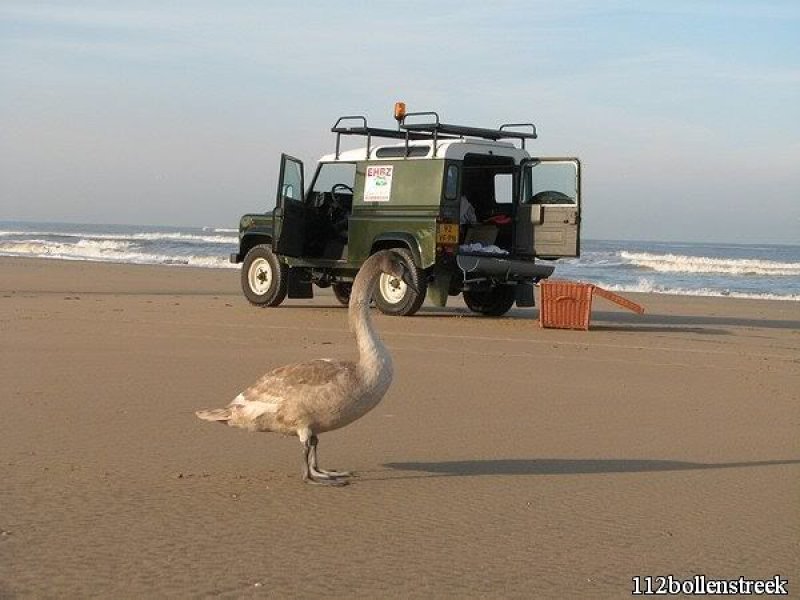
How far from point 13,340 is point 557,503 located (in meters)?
7.68

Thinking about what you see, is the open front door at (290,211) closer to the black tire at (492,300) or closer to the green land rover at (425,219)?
the green land rover at (425,219)

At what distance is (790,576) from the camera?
493cm

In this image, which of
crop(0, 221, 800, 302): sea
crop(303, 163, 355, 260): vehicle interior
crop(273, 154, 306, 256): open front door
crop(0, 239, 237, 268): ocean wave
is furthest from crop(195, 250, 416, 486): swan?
crop(0, 239, 237, 268): ocean wave

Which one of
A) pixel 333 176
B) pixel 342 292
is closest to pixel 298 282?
pixel 342 292

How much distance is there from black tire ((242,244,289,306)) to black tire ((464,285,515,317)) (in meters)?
2.82

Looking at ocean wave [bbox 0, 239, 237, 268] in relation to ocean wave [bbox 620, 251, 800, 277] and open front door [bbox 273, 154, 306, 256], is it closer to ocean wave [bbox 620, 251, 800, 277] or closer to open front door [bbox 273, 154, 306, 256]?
ocean wave [bbox 620, 251, 800, 277]

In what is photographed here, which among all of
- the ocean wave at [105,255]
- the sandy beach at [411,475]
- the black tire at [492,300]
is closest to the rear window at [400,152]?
the black tire at [492,300]

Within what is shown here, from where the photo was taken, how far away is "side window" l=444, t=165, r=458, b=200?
16.0 metres

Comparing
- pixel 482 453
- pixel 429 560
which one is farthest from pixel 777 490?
pixel 429 560

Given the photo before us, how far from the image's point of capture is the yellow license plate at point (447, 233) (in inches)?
626

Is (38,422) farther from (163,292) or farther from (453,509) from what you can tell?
(163,292)

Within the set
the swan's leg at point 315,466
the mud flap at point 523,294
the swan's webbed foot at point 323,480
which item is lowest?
the swan's webbed foot at point 323,480

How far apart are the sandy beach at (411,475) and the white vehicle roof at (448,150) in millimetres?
3896

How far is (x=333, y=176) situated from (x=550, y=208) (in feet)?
11.2
